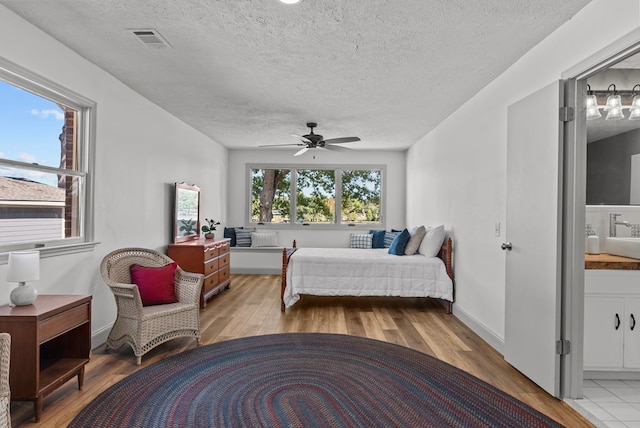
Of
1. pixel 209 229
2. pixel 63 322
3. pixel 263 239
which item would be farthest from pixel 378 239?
pixel 63 322

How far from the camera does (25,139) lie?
281 cm

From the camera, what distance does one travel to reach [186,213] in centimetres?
543

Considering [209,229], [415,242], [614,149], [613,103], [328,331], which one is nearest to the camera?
[613,103]

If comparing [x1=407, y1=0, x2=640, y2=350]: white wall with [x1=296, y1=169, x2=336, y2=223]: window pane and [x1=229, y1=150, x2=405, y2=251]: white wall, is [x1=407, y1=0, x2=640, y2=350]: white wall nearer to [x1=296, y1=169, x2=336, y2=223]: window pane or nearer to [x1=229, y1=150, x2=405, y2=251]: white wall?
[x1=229, y1=150, x2=405, y2=251]: white wall

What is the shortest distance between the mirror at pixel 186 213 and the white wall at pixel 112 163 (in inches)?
4.0

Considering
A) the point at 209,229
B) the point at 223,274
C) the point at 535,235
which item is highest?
the point at 535,235

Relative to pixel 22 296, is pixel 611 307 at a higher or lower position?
lower

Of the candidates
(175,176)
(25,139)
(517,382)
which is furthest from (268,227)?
(517,382)

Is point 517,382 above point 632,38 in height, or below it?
below

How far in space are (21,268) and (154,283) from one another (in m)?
1.21

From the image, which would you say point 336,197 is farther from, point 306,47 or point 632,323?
point 632,323

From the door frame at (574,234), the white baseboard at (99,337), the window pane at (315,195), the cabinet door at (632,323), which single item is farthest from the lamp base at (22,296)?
the window pane at (315,195)

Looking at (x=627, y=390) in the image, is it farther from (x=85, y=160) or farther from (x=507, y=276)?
(x=85, y=160)

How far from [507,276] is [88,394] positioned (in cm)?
320
